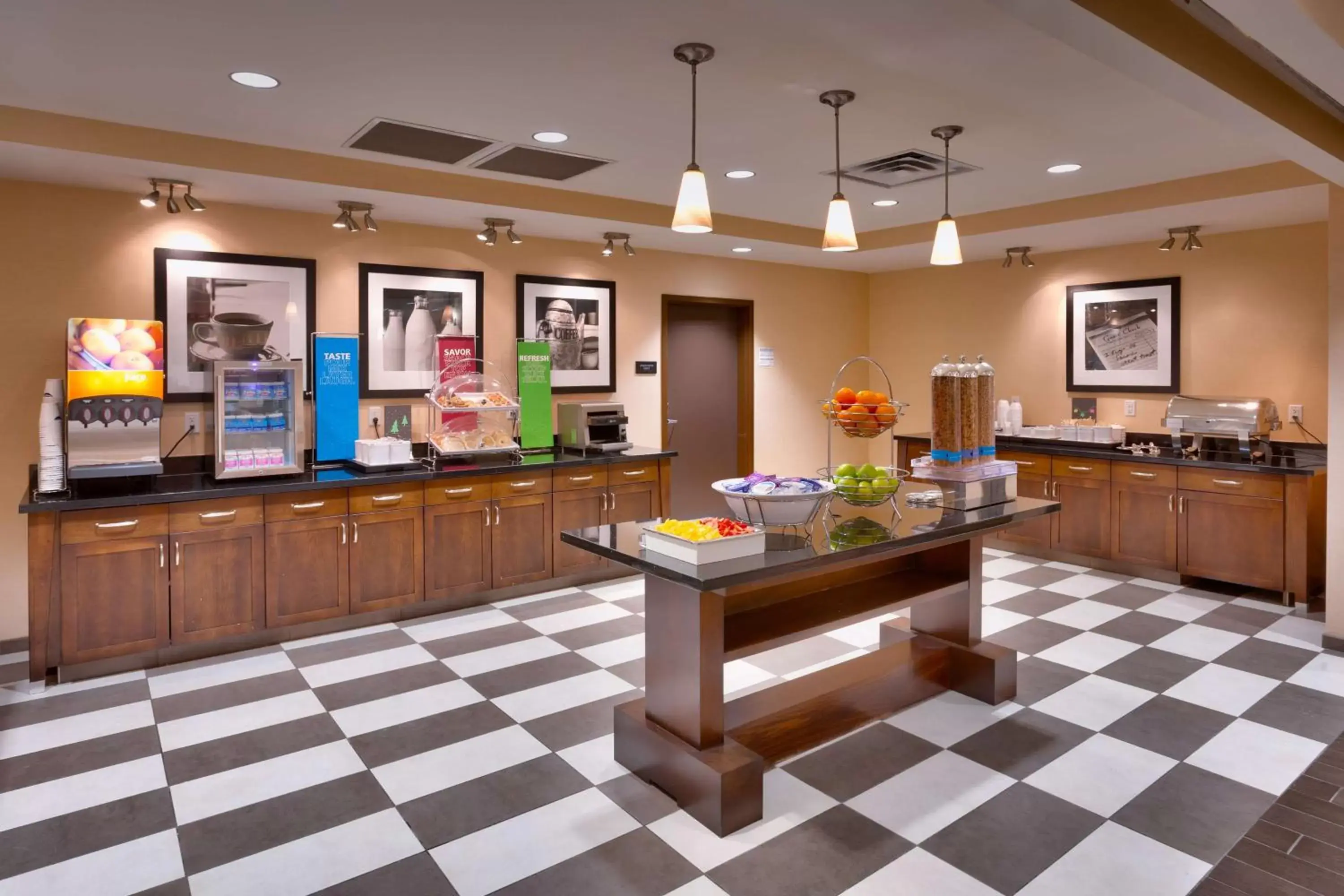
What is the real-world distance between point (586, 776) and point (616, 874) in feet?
1.91

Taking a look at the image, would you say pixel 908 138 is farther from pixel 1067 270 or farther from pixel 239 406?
pixel 239 406

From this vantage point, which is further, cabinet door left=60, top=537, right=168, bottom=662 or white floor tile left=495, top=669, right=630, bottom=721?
cabinet door left=60, top=537, right=168, bottom=662

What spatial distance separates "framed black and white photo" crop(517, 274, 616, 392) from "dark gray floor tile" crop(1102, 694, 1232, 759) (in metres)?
3.94

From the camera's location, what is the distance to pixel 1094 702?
351 cm

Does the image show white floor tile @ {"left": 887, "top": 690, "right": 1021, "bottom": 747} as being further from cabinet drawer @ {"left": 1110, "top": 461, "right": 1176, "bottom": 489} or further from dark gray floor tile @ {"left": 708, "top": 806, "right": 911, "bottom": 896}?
cabinet drawer @ {"left": 1110, "top": 461, "right": 1176, "bottom": 489}

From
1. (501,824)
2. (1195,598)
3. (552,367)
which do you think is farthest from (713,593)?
(1195,598)

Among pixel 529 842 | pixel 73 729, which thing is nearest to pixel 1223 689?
pixel 529 842

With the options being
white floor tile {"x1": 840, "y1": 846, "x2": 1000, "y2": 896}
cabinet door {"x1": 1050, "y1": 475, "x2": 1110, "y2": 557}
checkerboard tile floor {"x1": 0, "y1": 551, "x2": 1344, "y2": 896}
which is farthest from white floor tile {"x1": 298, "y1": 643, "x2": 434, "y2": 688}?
cabinet door {"x1": 1050, "y1": 475, "x2": 1110, "y2": 557}

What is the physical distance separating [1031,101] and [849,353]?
172 inches

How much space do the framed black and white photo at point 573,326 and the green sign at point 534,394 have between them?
202 millimetres

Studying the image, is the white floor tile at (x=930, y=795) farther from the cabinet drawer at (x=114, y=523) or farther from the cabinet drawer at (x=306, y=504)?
the cabinet drawer at (x=114, y=523)

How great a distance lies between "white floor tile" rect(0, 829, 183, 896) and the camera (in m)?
2.24

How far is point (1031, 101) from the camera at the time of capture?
3.34m

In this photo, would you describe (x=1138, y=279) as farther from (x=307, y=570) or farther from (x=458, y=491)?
(x=307, y=570)
